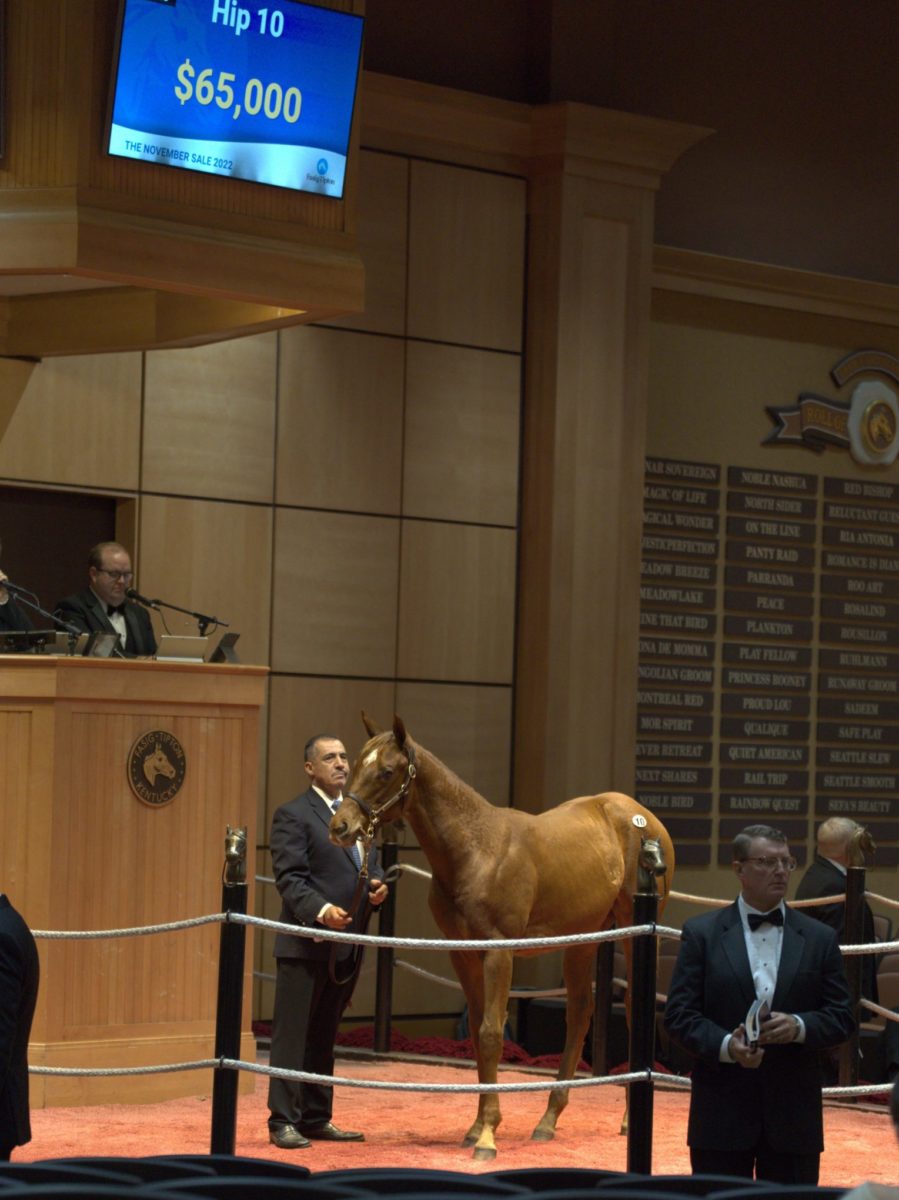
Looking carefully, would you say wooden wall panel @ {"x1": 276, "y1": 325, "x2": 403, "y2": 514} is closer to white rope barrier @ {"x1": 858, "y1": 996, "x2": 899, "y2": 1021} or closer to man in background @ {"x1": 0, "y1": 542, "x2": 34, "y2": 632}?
man in background @ {"x1": 0, "y1": 542, "x2": 34, "y2": 632}

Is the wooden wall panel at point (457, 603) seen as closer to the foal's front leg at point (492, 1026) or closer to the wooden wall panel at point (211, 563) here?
the wooden wall panel at point (211, 563)

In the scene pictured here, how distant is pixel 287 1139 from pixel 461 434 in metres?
5.81

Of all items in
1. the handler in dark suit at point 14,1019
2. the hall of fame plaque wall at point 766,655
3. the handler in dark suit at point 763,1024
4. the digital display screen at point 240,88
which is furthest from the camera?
the hall of fame plaque wall at point 766,655

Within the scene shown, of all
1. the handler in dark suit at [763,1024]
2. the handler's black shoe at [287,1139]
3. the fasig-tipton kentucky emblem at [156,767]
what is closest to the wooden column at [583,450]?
the fasig-tipton kentucky emblem at [156,767]

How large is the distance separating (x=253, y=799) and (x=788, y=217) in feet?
24.0

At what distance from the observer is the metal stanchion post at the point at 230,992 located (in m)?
6.39

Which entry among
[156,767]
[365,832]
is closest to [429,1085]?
[365,832]

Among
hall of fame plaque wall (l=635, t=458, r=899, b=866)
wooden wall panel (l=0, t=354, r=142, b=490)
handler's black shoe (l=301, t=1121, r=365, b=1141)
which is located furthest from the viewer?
hall of fame plaque wall (l=635, t=458, r=899, b=866)

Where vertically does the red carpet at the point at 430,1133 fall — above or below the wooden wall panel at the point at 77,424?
below

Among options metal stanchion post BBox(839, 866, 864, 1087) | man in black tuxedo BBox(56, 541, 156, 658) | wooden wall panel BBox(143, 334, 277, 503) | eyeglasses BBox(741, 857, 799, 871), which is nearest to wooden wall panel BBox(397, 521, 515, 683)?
wooden wall panel BBox(143, 334, 277, 503)

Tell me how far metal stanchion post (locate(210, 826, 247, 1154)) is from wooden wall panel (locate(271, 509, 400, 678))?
184 inches

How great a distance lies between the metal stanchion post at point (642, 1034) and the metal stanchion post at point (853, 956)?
230cm

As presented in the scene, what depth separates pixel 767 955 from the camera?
204 inches

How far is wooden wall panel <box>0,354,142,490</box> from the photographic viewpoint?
34.0 ft
